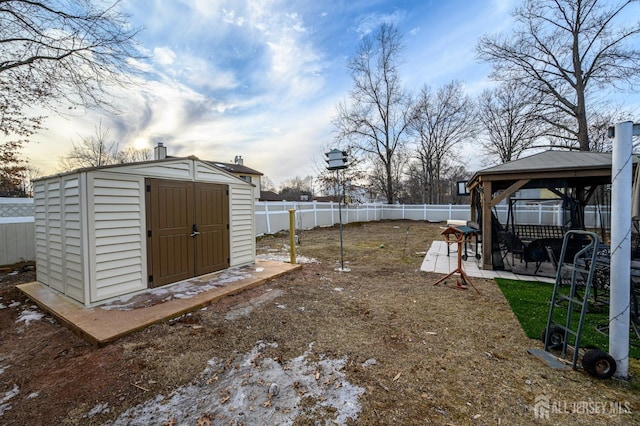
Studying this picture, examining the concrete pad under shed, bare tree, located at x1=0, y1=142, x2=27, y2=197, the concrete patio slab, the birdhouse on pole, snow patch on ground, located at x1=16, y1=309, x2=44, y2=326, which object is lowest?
snow patch on ground, located at x1=16, y1=309, x2=44, y2=326

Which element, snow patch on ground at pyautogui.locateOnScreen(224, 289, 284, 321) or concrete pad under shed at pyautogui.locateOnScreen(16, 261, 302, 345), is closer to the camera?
concrete pad under shed at pyautogui.locateOnScreen(16, 261, 302, 345)

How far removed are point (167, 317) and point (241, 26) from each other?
7.49m

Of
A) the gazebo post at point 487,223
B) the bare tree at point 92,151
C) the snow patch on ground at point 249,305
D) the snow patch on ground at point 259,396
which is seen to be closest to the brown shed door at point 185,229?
the snow patch on ground at point 249,305

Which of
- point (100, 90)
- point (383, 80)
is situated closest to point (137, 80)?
point (100, 90)

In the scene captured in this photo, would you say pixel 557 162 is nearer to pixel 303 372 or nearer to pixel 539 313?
pixel 539 313

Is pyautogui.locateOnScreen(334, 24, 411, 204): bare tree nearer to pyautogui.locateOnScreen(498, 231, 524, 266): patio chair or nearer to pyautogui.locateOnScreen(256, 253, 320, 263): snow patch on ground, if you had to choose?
pyautogui.locateOnScreen(256, 253, 320, 263): snow patch on ground

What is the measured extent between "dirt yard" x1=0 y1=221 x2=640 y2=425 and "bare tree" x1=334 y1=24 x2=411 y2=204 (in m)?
18.3

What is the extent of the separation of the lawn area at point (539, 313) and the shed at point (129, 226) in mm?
4939

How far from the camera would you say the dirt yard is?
71.9 inches

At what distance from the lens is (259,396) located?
200cm

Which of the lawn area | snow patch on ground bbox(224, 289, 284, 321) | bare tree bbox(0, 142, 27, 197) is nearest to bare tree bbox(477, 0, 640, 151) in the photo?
the lawn area

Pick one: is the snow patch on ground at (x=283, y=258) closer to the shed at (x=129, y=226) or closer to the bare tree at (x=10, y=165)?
the shed at (x=129, y=226)

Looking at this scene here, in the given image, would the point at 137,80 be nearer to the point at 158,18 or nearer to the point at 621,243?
the point at 158,18

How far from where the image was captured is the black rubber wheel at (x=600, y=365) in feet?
6.99
